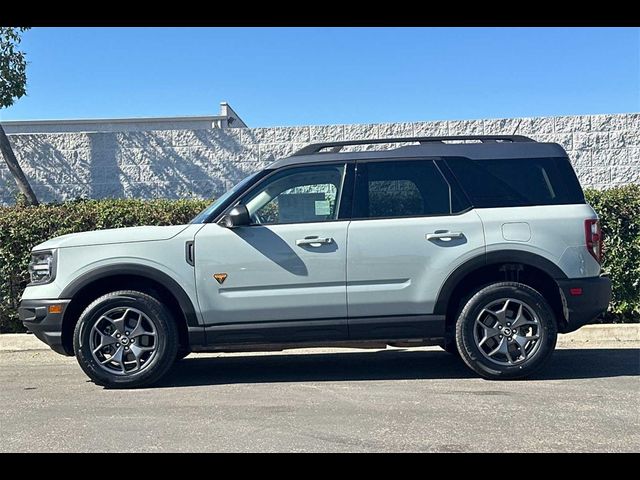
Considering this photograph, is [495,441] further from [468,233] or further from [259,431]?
[468,233]

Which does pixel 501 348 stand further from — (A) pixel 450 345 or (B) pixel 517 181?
(B) pixel 517 181

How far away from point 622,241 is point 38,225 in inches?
278

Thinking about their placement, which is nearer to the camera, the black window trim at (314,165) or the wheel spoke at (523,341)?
the wheel spoke at (523,341)

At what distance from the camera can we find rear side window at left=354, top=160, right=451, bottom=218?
19.8ft

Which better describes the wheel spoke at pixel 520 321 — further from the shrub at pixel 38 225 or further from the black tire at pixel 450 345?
the shrub at pixel 38 225

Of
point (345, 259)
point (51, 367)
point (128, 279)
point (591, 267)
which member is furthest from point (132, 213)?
point (591, 267)

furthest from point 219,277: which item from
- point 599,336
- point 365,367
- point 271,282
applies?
point 599,336

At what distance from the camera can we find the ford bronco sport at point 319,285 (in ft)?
19.3

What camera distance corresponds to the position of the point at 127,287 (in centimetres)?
604

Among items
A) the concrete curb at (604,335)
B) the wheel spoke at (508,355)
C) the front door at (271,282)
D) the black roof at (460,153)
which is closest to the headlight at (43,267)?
the front door at (271,282)

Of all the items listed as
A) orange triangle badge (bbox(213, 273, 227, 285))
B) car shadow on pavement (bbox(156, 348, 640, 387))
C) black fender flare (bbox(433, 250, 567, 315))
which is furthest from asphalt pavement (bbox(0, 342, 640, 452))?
orange triangle badge (bbox(213, 273, 227, 285))

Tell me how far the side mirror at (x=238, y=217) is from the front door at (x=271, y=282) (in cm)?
7

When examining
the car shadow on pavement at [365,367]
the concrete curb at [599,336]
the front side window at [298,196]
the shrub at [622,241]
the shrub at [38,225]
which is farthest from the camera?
the shrub at [38,225]

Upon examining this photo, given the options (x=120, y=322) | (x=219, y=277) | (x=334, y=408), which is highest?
(x=219, y=277)
